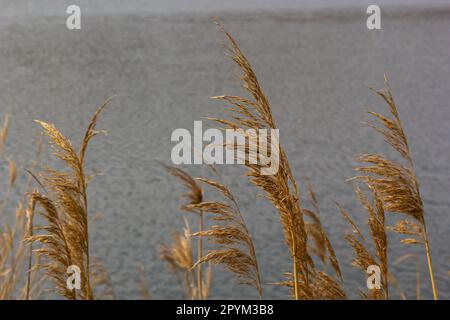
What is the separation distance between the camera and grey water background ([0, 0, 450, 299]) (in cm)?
1184

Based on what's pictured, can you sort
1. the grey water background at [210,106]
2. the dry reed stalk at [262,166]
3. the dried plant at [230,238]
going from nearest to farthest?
the dry reed stalk at [262,166]
the dried plant at [230,238]
the grey water background at [210,106]

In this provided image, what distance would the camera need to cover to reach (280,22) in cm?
4253

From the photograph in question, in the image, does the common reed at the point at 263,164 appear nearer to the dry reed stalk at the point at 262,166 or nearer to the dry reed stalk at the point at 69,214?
the dry reed stalk at the point at 262,166

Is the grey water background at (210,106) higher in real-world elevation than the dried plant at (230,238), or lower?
higher

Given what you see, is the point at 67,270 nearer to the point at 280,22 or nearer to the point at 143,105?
the point at 143,105

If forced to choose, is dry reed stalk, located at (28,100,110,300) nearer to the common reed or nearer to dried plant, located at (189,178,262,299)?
dried plant, located at (189,178,262,299)

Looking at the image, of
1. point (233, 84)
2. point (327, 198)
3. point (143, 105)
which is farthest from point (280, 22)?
point (327, 198)

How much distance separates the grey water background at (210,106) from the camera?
11.8 meters

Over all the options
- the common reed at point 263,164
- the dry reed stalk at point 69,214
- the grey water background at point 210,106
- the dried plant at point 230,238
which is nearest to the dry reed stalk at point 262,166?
the common reed at point 263,164

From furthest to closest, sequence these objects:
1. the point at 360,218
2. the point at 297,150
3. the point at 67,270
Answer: the point at 297,150 → the point at 360,218 → the point at 67,270

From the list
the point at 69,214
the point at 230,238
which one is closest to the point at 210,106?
the point at 69,214

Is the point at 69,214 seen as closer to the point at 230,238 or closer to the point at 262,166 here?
the point at 230,238

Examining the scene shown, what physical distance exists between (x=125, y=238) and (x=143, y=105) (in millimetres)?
8830

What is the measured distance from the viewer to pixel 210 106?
19750mm
